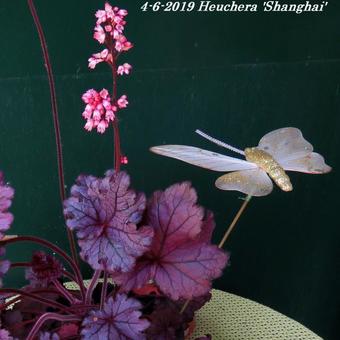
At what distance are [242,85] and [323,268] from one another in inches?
21.1

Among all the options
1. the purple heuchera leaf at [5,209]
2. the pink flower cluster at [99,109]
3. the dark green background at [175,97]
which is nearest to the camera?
the purple heuchera leaf at [5,209]

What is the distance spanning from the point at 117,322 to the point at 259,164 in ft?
0.76

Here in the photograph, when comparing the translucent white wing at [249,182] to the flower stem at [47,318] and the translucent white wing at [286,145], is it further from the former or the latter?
the flower stem at [47,318]

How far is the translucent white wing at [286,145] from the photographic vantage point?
0.67 meters

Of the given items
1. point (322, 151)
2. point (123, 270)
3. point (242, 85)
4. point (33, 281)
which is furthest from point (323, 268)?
point (123, 270)

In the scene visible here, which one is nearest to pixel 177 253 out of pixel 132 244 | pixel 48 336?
pixel 132 244

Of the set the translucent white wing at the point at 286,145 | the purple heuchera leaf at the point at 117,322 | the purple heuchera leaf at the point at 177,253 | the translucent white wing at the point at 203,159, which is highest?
the translucent white wing at the point at 286,145

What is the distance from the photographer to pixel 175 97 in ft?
3.88

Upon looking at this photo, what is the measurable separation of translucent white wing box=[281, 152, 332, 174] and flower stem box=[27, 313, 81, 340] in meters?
0.30

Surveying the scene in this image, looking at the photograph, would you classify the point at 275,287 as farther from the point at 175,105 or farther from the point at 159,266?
the point at 159,266

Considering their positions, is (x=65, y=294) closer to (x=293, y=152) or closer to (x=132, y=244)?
(x=132, y=244)

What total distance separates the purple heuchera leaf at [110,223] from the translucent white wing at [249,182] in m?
0.09

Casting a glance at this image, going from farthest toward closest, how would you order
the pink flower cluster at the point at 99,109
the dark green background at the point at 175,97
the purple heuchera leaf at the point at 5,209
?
the dark green background at the point at 175,97 < the pink flower cluster at the point at 99,109 < the purple heuchera leaf at the point at 5,209

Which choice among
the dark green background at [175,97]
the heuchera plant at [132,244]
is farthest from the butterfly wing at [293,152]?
the dark green background at [175,97]
